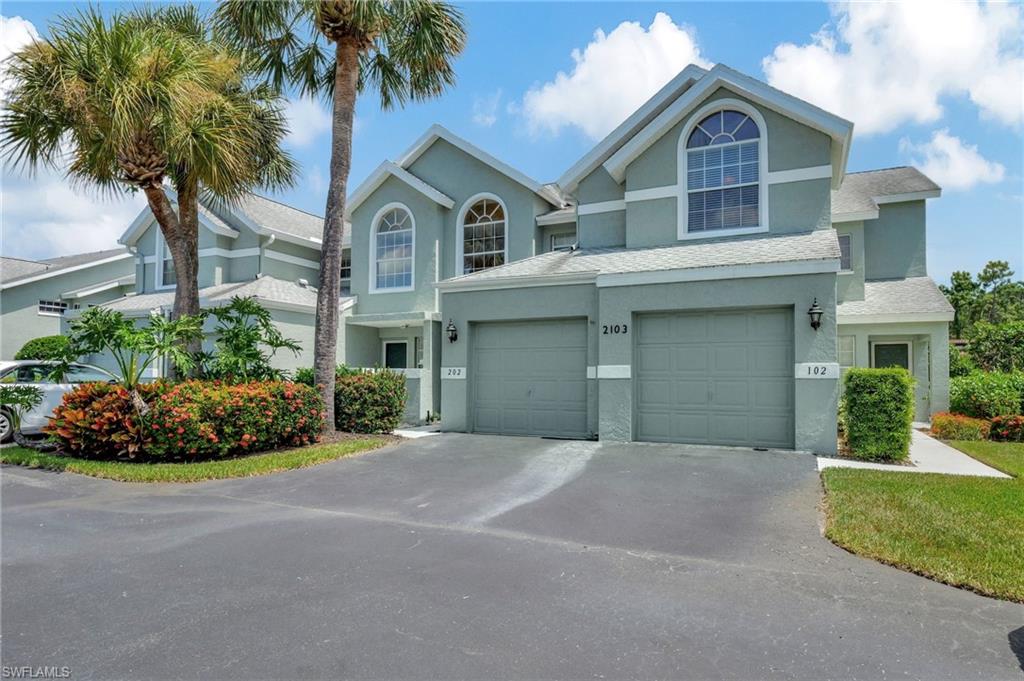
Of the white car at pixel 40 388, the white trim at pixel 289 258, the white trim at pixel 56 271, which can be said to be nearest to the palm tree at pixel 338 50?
the white car at pixel 40 388

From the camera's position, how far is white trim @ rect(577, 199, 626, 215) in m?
14.1

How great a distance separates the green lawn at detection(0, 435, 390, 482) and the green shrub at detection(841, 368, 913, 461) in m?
9.28

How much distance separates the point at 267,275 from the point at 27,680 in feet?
58.5

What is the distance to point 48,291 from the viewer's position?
26.4 metres

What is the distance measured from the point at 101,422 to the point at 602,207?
11501mm

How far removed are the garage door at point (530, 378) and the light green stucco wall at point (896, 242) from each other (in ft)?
38.1

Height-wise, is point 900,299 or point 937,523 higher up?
point 900,299

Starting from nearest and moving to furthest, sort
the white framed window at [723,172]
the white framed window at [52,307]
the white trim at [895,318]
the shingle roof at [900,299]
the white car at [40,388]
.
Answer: the white car at [40,388]
the white framed window at [723,172]
the white trim at [895,318]
the shingle roof at [900,299]
the white framed window at [52,307]

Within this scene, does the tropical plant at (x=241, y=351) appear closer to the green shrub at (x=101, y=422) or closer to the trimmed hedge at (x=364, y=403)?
the green shrub at (x=101, y=422)

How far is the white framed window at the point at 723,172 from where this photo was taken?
12.3 m

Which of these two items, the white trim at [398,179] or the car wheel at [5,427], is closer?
the car wheel at [5,427]

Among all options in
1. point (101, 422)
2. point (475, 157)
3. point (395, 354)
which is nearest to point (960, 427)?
point (475, 157)

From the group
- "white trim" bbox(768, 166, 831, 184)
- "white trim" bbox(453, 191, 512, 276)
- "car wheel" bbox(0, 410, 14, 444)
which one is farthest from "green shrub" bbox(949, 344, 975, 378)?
"car wheel" bbox(0, 410, 14, 444)

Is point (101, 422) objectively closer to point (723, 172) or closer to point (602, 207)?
point (602, 207)
